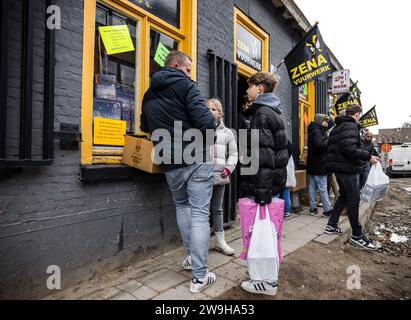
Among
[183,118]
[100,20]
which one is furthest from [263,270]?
[100,20]

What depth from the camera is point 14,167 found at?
2123 millimetres

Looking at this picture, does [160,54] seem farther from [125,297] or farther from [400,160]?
[400,160]

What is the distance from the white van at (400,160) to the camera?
56.3 ft

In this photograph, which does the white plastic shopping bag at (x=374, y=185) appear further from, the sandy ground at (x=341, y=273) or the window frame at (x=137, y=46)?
the window frame at (x=137, y=46)

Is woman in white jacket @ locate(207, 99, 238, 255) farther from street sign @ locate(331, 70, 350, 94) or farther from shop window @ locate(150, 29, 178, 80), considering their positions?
street sign @ locate(331, 70, 350, 94)

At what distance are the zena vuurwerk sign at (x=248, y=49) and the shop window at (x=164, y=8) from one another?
159cm

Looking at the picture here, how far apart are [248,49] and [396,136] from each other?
222 ft

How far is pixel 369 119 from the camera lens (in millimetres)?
11375

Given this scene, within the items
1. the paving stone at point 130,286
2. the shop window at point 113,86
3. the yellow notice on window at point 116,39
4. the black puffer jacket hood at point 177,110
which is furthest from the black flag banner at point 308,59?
the paving stone at point 130,286

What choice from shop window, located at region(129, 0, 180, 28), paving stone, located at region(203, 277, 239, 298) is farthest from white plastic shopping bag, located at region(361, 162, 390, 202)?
shop window, located at region(129, 0, 180, 28)

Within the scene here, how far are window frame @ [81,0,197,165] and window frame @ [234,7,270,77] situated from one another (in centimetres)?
122

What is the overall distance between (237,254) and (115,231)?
149 cm

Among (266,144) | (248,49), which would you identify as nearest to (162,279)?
(266,144)
